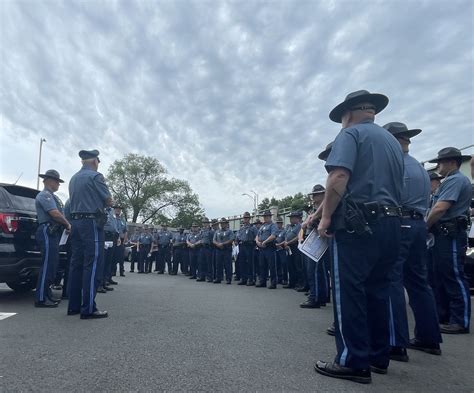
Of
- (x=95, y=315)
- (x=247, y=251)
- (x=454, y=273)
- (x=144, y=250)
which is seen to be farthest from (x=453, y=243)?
(x=144, y=250)

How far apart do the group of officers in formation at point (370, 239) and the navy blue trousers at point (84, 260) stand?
1 centimetres

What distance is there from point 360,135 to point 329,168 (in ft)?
1.23

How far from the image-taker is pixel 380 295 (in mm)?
2756

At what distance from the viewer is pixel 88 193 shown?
186 inches

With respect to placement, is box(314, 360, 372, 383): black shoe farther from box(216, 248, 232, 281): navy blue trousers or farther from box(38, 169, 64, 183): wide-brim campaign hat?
box(216, 248, 232, 281): navy blue trousers

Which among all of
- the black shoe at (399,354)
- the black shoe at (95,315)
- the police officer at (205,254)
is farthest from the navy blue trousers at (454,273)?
the police officer at (205,254)

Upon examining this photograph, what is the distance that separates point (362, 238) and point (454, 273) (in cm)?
232

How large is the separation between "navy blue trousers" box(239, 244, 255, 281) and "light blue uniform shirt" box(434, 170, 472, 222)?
265 inches

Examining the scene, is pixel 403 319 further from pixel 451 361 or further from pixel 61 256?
pixel 61 256

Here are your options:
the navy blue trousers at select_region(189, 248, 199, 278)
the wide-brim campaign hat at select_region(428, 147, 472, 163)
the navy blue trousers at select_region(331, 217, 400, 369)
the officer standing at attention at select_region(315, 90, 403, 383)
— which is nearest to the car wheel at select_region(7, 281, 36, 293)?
the officer standing at attention at select_region(315, 90, 403, 383)

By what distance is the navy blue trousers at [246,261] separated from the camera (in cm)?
1044

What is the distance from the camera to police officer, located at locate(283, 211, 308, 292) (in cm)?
943

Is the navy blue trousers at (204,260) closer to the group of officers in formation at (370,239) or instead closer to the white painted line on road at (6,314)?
the group of officers in formation at (370,239)

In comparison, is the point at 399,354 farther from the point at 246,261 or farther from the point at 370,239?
the point at 246,261
